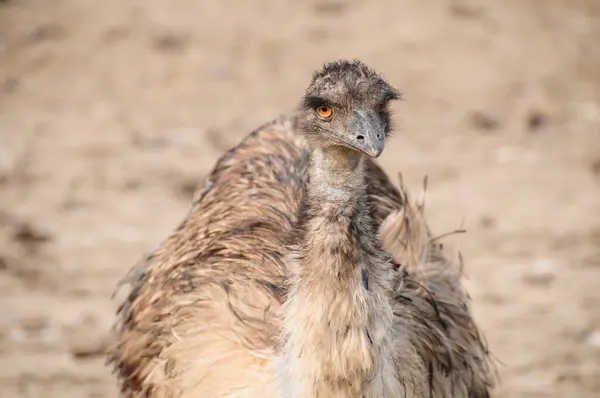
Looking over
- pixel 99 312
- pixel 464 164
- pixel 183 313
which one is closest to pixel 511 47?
pixel 464 164

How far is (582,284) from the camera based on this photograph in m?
6.32

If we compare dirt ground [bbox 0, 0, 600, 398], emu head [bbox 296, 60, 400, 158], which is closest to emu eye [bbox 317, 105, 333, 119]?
emu head [bbox 296, 60, 400, 158]

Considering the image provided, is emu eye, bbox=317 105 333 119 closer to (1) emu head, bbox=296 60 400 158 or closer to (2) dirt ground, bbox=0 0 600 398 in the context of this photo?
(1) emu head, bbox=296 60 400 158

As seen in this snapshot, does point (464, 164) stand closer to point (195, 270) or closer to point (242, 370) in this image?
point (195, 270)

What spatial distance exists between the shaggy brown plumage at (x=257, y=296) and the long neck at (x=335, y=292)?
0.05 feet

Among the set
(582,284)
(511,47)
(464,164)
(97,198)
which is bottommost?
(582,284)

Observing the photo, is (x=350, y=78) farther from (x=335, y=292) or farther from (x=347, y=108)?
(x=335, y=292)

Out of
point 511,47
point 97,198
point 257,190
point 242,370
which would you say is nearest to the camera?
point 242,370

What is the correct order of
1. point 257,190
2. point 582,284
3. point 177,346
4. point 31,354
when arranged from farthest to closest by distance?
1. point 582,284
2. point 31,354
3. point 257,190
4. point 177,346

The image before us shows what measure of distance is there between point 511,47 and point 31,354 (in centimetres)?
481

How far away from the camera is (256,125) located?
797cm

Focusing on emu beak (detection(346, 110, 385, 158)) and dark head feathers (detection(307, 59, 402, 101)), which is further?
dark head feathers (detection(307, 59, 402, 101))

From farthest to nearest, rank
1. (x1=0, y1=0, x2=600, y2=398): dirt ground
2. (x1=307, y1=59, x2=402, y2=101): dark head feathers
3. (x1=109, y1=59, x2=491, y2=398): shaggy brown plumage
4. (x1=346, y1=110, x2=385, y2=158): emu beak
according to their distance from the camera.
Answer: (x1=0, y1=0, x2=600, y2=398): dirt ground
(x1=109, y1=59, x2=491, y2=398): shaggy brown plumage
(x1=307, y1=59, x2=402, y2=101): dark head feathers
(x1=346, y1=110, x2=385, y2=158): emu beak

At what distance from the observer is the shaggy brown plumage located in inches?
140
